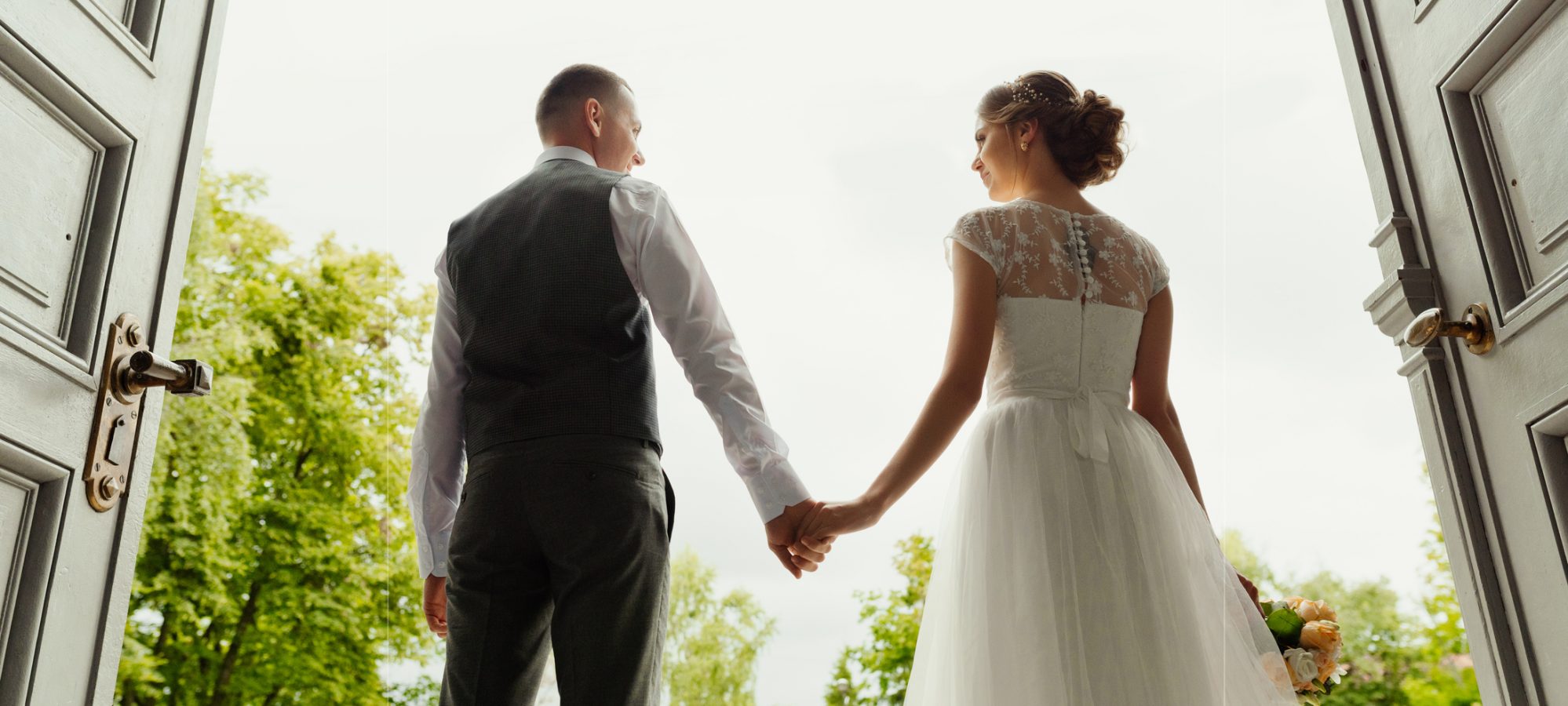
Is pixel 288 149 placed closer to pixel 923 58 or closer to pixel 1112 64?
pixel 923 58

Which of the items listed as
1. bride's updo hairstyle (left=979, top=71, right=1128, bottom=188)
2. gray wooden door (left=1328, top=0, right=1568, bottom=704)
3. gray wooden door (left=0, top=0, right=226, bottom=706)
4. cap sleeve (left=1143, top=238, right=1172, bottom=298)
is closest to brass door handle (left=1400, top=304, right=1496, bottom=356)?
gray wooden door (left=1328, top=0, right=1568, bottom=704)

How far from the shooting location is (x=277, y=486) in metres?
9.88

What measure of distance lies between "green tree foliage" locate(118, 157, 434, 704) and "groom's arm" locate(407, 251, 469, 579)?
7.76m

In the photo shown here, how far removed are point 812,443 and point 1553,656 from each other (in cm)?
2239

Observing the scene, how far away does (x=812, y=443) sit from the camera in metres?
23.6

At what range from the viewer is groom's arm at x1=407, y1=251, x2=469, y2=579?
5.92 ft

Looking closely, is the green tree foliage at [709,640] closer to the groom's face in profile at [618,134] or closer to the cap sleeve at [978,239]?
the groom's face in profile at [618,134]

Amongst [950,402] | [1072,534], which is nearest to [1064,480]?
[1072,534]

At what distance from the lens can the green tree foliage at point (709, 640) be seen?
14.0m

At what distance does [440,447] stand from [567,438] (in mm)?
399

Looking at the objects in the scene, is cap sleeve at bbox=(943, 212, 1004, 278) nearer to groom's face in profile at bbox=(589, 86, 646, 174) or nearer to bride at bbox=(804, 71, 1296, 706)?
bride at bbox=(804, 71, 1296, 706)

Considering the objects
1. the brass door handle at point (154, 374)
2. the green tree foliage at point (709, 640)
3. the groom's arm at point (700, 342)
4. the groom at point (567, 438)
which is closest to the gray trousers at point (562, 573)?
the groom at point (567, 438)

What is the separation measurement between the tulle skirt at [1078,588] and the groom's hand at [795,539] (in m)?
0.21

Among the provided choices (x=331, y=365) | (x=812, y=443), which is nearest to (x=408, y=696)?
(x=331, y=365)
